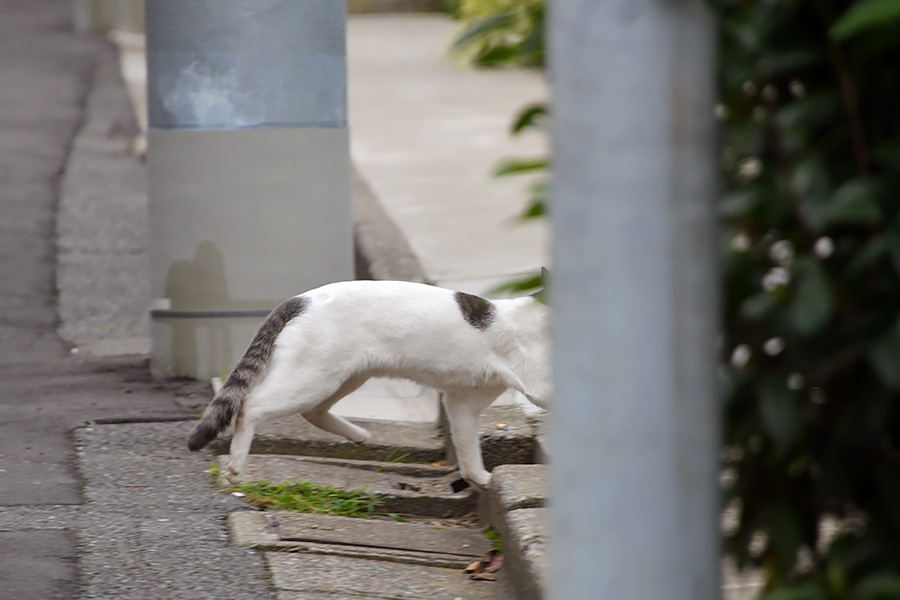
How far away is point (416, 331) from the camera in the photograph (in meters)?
4.93

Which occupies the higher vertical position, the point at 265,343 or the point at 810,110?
the point at 810,110

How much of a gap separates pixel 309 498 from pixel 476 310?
3.34 ft

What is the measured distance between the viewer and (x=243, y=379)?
498 cm

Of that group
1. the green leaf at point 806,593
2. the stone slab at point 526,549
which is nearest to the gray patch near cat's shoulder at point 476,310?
the stone slab at point 526,549

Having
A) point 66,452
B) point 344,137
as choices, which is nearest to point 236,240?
point 344,137

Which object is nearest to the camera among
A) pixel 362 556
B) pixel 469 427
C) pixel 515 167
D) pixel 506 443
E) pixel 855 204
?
pixel 855 204

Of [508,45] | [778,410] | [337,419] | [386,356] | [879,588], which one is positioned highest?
[508,45]

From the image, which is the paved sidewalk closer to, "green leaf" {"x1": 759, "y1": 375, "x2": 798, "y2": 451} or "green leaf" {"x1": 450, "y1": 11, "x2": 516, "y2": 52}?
"green leaf" {"x1": 450, "y1": 11, "x2": 516, "y2": 52}

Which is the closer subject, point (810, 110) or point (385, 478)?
point (810, 110)

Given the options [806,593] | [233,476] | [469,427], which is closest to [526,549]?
[469,427]

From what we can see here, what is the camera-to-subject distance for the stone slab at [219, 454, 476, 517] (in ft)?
16.6

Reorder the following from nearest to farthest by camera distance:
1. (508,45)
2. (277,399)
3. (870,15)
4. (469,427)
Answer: (870,15), (508,45), (277,399), (469,427)

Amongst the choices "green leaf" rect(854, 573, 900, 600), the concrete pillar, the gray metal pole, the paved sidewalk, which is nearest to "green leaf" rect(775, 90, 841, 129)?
the gray metal pole

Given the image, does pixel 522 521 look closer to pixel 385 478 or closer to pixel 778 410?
pixel 385 478
